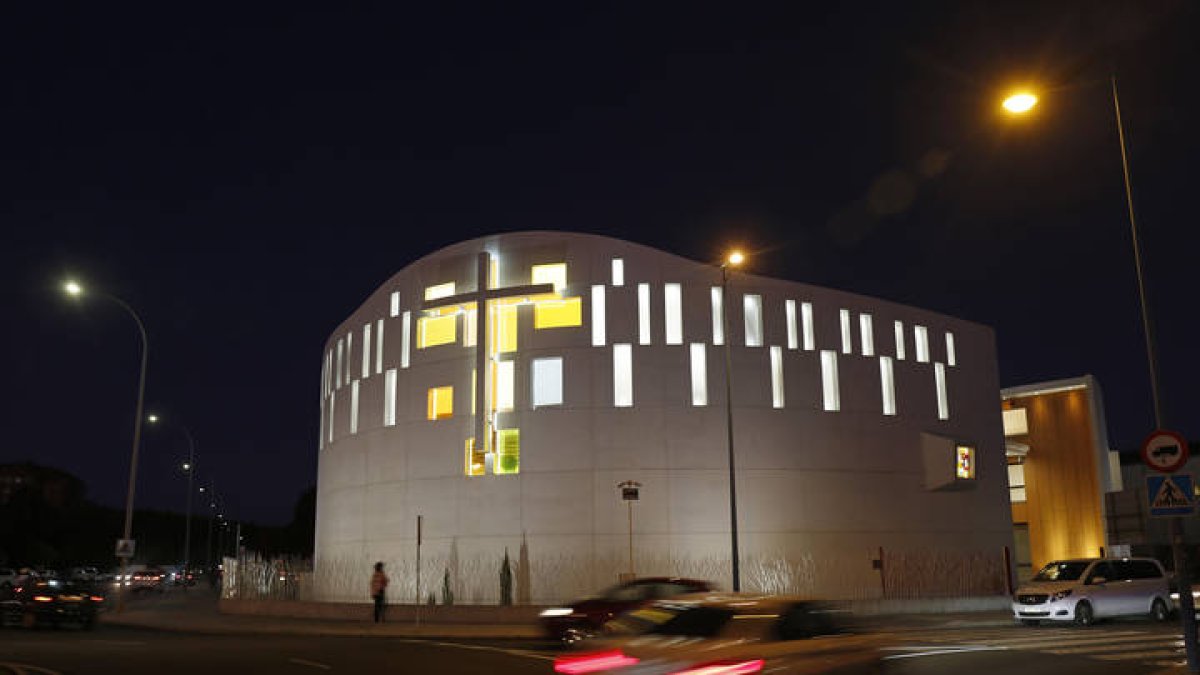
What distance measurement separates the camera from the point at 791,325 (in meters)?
35.6

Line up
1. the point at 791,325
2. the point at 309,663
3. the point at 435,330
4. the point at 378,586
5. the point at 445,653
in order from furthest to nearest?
the point at 435,330 → the point at 791,325 → the point at 378,586 → the point at 445,653 → the point at 309,663

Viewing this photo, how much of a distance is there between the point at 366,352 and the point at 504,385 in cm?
781

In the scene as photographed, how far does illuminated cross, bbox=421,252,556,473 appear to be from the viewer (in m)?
33.5

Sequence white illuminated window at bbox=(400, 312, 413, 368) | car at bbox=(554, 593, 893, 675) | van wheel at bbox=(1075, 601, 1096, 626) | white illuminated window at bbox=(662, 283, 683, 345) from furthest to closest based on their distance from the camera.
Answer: white illuminated window at bbox=(400, 312, 413, 368) → white illuminated window at bbox=(662, 283, 683, 345) → van wheel at bbox=(1075, 601, 1096, 626) → car at bbox=(554, 593, 893, 675)

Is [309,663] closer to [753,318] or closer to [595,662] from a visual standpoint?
[595,662]

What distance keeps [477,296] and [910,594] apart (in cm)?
1840

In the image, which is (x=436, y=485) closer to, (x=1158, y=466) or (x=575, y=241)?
(x=575, y=241)

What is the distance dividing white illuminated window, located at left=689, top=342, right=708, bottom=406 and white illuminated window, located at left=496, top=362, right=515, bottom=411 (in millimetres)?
6283

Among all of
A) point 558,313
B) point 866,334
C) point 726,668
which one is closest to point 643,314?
point 558,313

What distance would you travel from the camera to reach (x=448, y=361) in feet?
116

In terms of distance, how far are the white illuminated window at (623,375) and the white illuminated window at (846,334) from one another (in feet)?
27.5

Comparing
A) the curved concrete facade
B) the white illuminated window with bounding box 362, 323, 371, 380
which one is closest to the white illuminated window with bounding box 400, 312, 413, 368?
the curved concrete facade

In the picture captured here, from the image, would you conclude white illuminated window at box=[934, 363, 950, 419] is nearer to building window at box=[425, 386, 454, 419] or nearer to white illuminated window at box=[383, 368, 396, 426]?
building window at box=[425, 386, 454, 419]

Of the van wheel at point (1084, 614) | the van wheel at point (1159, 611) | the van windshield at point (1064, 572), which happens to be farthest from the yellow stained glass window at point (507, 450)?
the van wheel at point (1159, 611)
